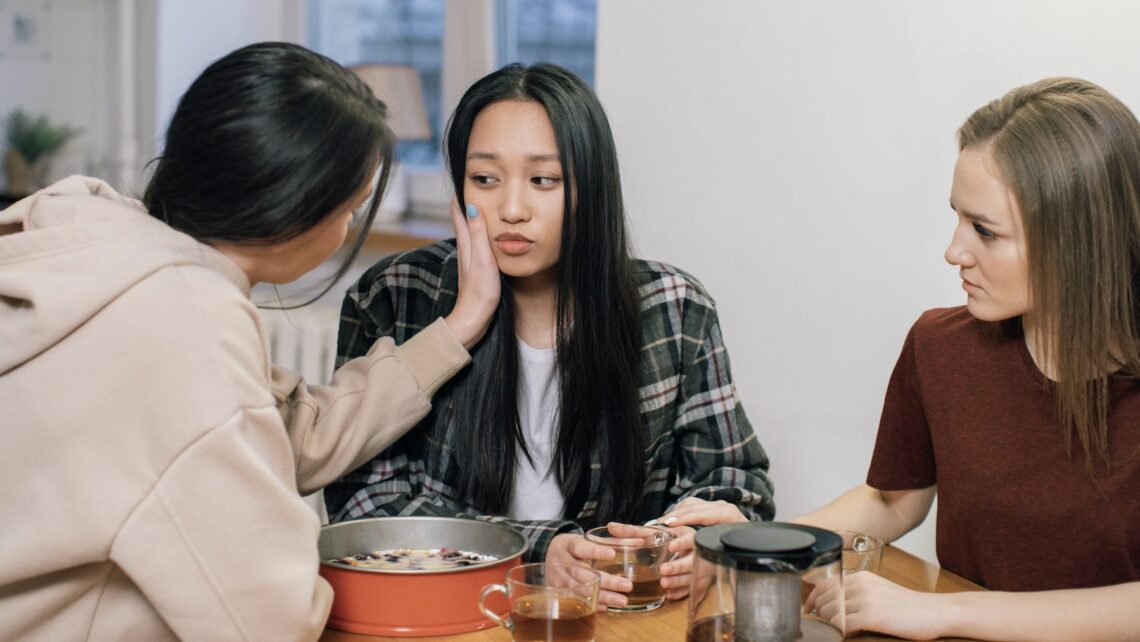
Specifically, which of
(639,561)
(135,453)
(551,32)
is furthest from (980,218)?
(551,32)

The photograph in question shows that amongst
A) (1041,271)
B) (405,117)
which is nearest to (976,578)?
(1041,271)

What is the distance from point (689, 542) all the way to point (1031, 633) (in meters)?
0.35

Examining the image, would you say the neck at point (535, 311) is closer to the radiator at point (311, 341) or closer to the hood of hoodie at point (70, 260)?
the hood of hoodie at point (70, 260)

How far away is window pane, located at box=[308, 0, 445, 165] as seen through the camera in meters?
3.49

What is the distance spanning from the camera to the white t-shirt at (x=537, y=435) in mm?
1655

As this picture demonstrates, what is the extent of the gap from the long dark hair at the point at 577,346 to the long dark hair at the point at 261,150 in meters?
0.47

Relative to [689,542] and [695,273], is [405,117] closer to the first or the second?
[695,273]

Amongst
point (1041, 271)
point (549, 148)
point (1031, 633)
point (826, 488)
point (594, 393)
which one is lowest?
point (826, 488)

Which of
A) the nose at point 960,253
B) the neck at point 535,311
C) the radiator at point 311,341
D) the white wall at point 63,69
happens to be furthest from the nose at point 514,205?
the white wall at point 63,69

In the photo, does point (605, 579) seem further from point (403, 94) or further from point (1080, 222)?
point (403, 94)

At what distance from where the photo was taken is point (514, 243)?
1553 mm

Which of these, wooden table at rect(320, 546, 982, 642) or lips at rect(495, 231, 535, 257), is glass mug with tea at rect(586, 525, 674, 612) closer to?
wooden table at rect(320, 546, 982, 642)

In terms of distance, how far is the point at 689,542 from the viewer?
4.26ft

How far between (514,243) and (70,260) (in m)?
0.64
